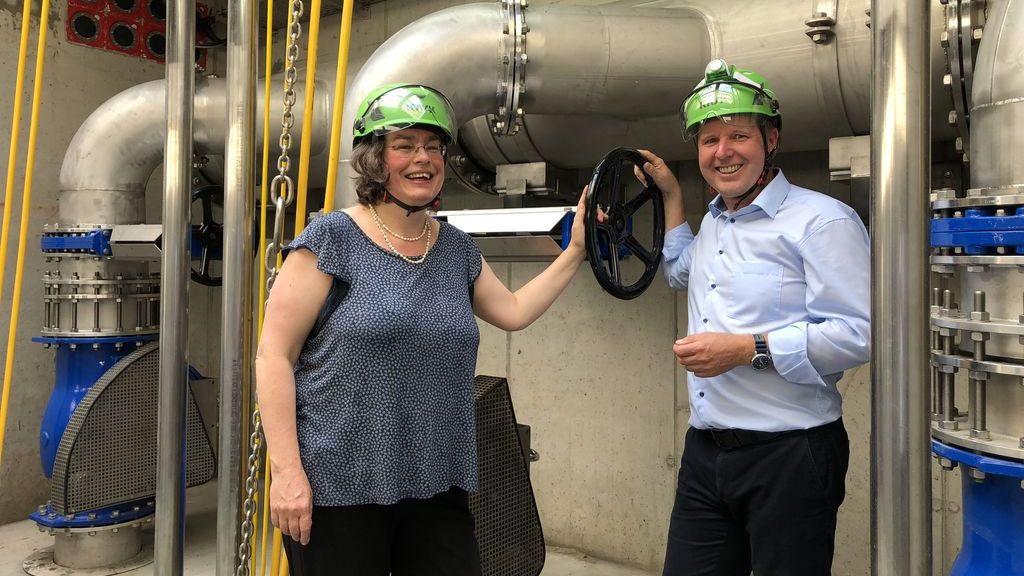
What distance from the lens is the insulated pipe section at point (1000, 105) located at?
133cm

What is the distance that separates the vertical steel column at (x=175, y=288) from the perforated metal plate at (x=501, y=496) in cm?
93

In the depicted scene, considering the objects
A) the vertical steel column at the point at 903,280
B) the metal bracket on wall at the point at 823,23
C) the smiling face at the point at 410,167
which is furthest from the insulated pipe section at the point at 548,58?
the vertical steel column at the point at 903,280

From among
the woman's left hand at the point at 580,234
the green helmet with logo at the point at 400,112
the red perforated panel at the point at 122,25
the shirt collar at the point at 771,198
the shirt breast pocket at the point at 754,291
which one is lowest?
the shirt breast pocket at the point at 754,291

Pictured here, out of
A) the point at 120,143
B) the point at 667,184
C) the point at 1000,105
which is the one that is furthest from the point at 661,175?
the point at 120,143

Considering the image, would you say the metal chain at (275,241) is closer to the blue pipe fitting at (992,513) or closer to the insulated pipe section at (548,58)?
the insulated pipe section at (548,58)

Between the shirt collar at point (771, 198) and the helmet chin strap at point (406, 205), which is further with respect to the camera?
the shirt collar at point (771, 198)

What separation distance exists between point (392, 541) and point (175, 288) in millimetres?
623

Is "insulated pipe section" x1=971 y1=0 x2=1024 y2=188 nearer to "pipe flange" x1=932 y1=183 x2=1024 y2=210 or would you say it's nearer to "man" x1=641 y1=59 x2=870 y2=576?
"pipe flange" x1=932 y1=183 x2=1024 y2=210

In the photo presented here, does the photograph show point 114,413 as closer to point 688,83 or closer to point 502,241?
point 502,241

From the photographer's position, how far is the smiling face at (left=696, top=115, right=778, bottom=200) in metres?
1.72

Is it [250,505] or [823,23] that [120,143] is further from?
[823,23]

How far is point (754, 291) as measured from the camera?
5.53ft

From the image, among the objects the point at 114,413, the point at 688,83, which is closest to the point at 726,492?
the point at 688,83

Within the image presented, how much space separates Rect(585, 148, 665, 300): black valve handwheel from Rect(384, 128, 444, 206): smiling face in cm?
50
